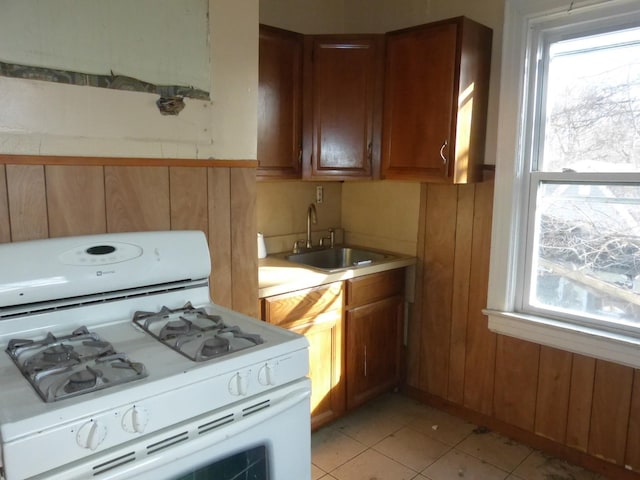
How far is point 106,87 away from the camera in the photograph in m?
1.54

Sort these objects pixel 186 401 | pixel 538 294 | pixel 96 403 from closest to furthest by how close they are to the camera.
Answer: pixel 96 403 → pixel 186 401 → pixel 538 294

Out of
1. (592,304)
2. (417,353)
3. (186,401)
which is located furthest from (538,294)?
(186,401)

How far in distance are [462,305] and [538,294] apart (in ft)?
1.27

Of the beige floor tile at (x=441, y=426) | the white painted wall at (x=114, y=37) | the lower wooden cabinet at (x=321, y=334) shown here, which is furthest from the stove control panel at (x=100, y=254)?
the beige floor tile at (x=441, y=426)

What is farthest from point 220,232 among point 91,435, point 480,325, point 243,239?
point 480,325

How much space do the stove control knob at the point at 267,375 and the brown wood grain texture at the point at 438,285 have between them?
1611 millimetres

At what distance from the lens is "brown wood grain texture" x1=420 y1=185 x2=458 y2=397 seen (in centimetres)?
266

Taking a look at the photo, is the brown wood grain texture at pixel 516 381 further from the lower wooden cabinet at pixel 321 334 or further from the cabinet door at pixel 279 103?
the cabinet door at pixel 279 103

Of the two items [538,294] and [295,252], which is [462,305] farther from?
[295,252]

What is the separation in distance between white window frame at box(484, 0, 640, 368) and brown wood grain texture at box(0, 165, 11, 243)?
2.00 m

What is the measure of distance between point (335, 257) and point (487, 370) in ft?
3.40

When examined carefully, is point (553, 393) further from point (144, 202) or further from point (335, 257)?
point (144, 202)

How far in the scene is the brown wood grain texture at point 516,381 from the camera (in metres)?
2.41

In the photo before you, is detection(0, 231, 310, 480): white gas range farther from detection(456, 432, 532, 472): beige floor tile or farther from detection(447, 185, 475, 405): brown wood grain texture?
detection(447, 185, 475, 405): brown wood grain texture
